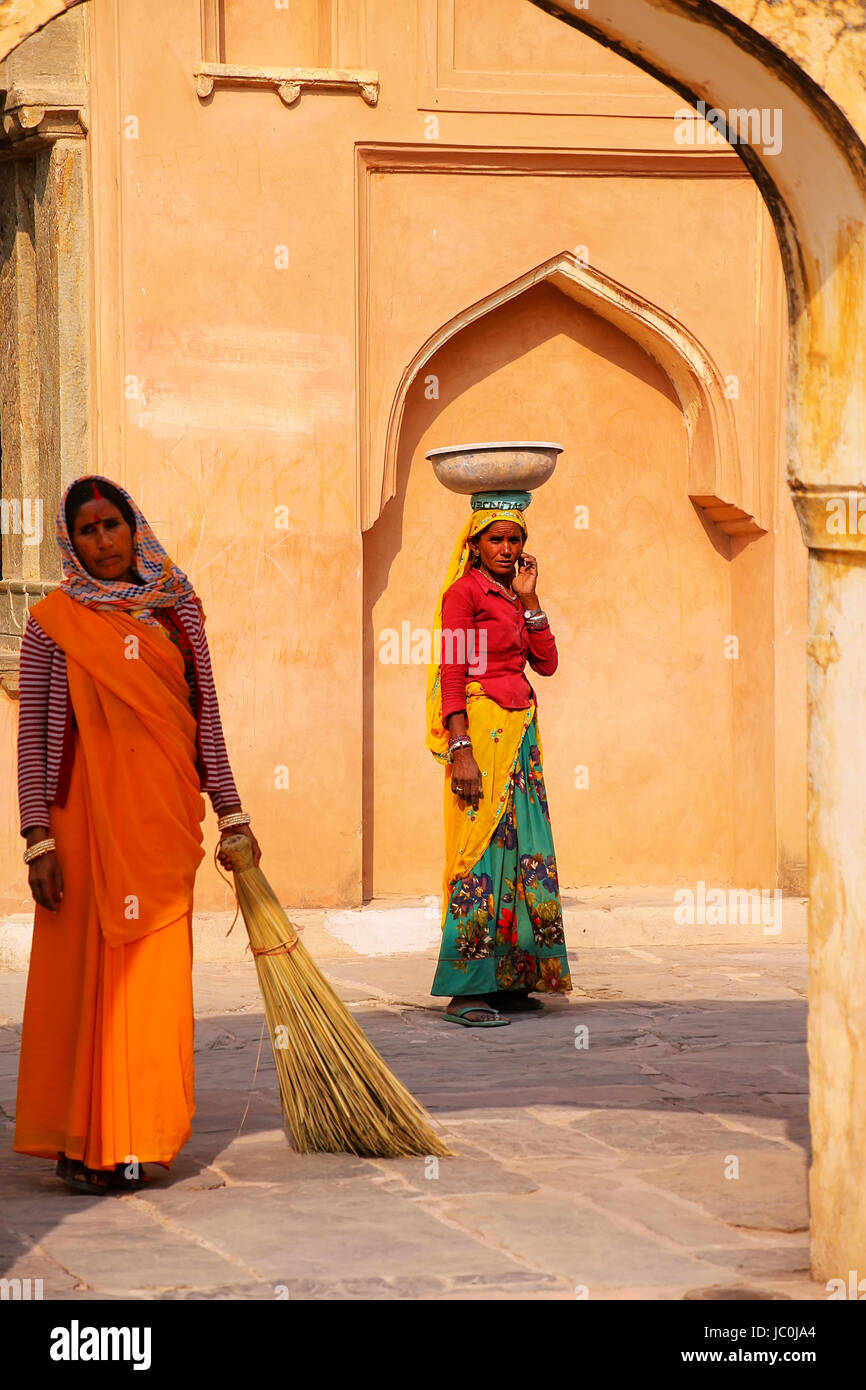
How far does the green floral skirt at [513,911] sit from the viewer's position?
6922 mm

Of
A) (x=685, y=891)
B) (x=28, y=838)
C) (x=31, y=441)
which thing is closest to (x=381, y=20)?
(x=31, y=441)

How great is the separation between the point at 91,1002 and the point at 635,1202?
1.50 metres

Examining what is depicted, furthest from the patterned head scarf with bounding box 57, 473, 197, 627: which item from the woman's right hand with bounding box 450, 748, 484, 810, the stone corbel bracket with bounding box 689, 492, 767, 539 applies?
the stone corbel bracket with bounding box 689, 492, 767, 539

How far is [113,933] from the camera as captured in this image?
15.9ft

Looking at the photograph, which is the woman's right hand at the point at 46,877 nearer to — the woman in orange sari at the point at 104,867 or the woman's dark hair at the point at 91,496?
the woman in orange sari at the point at 104,867

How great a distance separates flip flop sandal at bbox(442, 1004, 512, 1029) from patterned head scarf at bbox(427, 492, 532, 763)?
93 centimetres

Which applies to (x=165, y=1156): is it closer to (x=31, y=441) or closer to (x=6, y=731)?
(x=6, y=731)

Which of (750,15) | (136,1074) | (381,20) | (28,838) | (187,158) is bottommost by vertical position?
(136,1074)

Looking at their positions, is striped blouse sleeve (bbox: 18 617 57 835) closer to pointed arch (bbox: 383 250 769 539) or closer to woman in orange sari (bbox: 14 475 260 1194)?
woman in orange sari (bbox: 14 475 260 1194)

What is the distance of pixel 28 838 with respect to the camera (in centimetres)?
497

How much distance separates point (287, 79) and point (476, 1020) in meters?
4.31

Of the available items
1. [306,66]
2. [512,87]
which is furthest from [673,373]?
[306,66]

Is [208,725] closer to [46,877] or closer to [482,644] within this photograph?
[46,877]

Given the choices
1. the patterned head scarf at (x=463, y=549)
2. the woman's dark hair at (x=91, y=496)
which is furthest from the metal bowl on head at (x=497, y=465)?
the woman's dark hair at (x=91, y=496)
